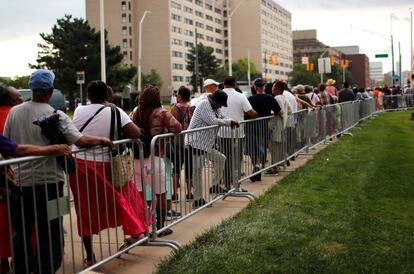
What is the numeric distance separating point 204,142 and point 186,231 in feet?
→ 4.35

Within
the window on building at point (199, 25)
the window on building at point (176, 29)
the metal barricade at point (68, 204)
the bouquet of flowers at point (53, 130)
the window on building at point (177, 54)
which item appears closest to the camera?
the metal barricade at point (68, 204)

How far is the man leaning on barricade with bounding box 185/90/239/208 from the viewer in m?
7.39

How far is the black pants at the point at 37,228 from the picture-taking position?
4.47 meters

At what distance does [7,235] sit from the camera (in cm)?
485

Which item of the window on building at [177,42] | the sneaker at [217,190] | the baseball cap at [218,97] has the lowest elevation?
the sneaker at [217,190]

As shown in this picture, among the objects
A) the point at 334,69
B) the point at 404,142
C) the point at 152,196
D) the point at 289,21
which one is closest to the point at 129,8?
the point at 334,69

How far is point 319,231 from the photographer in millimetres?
6434

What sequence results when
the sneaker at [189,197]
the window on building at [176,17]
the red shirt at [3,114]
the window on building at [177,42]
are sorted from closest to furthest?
the red shirt at [3,114] → the sneaker at [189,197] → the window on building at [176,17] → the window on building at [177,42]

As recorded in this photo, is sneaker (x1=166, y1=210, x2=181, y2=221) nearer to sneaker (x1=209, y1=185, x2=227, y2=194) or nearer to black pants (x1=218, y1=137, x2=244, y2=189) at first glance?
sneaker (x1=209, y1=185, x2=227, y2=194)

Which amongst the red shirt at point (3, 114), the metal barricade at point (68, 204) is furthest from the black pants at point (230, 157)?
the red shirt at point (3, 114)

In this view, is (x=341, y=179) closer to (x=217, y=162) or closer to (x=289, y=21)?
(x=217, y=162)

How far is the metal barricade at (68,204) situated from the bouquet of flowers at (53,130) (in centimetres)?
3

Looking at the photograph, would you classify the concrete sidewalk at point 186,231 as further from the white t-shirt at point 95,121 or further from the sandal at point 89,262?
the white t-shirt at point 95,121

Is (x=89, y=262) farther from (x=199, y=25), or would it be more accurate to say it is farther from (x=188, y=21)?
(x=199, y=25)
